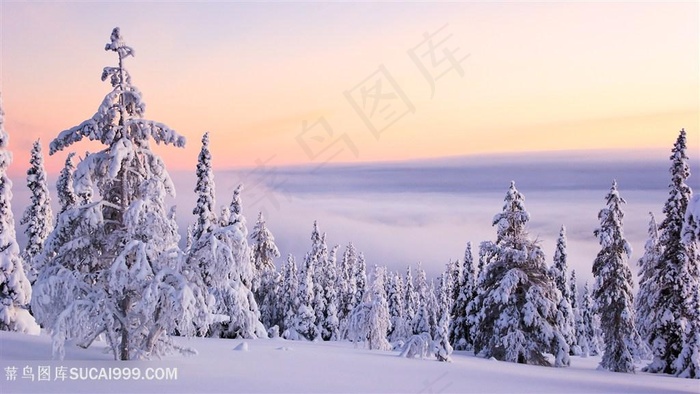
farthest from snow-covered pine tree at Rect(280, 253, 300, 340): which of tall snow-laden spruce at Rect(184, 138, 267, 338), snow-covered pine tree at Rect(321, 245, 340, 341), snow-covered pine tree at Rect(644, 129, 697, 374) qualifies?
tall snow-laden spruce at Rect(184, 138, 267, 338)

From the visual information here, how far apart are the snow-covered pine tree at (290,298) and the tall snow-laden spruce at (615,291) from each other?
34.0 meters

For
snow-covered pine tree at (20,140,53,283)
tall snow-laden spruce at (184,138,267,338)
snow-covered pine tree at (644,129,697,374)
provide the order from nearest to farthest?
tall snow-laden spruce at (184,138,267,338) → snow-covered pine tree at (644,129,697,374) → snow-covered pine tree at (20,140,53,283)

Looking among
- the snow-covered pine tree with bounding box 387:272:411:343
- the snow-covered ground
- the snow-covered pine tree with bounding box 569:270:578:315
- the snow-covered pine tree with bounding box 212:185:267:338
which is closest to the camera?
the snow-covered ground

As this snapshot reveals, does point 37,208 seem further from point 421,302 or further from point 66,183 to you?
point 421,302

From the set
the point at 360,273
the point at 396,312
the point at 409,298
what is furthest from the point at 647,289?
the point at 409,298

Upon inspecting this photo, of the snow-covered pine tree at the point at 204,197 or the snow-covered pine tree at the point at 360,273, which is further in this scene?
the snow-covered pine tree at the point at 360,273

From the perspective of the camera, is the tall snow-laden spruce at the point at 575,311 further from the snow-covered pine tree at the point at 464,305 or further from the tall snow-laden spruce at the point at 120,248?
the tall snow-laden spruce at the point at 120,248

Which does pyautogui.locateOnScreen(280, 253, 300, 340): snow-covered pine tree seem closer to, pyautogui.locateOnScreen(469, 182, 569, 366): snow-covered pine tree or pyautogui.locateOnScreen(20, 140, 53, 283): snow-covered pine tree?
pyautogui.locateOnScreen(20, 140, 53, 283): snow-covered pine tree

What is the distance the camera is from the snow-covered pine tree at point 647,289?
38.8 meters

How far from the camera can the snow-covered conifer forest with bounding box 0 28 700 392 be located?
1830 cm

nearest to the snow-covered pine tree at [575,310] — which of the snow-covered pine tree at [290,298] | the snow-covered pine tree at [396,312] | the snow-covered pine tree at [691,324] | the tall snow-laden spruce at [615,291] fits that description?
the snow-covered pine tree at [396,312]

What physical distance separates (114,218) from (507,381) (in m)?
15.0

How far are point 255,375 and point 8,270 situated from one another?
22799 millimetres

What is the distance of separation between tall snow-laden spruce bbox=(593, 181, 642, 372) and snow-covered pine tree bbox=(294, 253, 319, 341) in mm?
33409
